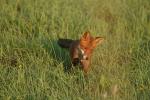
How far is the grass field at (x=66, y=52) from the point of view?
431cm

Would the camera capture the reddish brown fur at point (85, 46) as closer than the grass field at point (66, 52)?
No

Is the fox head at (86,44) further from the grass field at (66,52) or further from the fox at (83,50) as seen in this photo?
the grass field at (66,52)

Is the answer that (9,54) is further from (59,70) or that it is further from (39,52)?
(59,70)

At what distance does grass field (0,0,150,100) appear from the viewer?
170 inches

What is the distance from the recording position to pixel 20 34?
5.30 m

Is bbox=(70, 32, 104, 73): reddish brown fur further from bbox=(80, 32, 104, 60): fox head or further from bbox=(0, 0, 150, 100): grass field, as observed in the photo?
bbox=(0, 0, 150, 100): grass field

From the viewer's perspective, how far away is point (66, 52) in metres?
4.99

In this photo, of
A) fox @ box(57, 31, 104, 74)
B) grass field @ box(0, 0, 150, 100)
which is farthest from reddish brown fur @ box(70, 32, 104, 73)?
grass field @ box(0, 0, 150, 100)

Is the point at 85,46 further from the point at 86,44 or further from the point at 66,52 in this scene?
the point at 66,52

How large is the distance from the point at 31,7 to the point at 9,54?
1.02 metres

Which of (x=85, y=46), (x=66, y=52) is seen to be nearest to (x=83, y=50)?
(x=85, y=46)

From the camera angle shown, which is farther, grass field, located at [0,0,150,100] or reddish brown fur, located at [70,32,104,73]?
reddish brown fur, located at [70,32,104,73]

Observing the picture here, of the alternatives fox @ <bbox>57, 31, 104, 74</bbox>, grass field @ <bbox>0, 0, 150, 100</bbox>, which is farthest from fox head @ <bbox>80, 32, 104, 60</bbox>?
grass field @ <bbox>0, 0, 150, 100</bbox>

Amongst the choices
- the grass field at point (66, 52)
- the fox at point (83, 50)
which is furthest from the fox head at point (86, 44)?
A: the grass field at point (66, 52)
